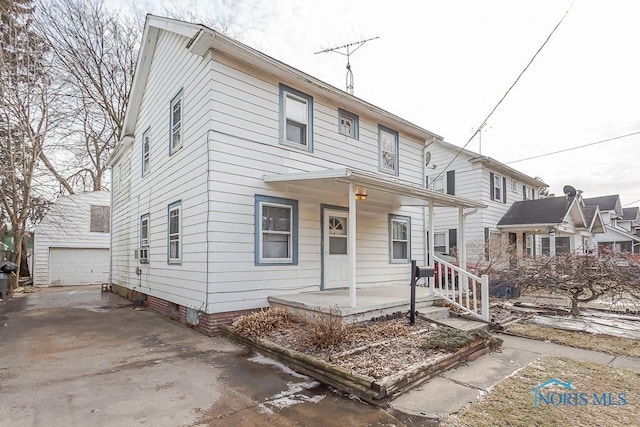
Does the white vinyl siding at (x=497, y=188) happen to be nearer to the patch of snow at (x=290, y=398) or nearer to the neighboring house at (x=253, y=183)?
the neighboring house at (x=253, y=183)

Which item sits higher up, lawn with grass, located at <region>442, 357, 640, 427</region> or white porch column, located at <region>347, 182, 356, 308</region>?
white porch column, located at <region>347, 182, 356, 308</region>

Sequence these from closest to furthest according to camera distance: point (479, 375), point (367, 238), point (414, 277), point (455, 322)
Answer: point (479, 375) → point (414, 277) → point (455, 322) → point (367, 238)

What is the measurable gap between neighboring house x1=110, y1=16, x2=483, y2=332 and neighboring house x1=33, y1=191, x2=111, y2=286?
9.25 m

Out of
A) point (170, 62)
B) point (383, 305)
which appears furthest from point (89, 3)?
point (383, 305)

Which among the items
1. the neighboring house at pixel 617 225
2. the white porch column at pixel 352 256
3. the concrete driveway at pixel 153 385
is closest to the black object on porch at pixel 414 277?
the white porch column at pixel 352 256

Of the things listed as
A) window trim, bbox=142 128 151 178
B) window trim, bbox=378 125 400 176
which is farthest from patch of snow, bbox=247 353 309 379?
window trim, bbox=142 128 151 178

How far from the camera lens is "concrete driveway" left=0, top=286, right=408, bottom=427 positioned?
133 inches

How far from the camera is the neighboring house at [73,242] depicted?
17172 millimetres

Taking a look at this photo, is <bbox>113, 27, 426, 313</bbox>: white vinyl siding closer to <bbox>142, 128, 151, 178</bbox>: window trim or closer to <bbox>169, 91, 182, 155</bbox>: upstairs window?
<bbox>169, 91, 182, 155</bbox>: upstairs window

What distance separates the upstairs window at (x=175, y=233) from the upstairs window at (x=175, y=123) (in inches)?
55.1

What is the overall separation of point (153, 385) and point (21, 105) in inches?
592

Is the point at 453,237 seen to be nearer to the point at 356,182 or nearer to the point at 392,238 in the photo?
the point at 392,238

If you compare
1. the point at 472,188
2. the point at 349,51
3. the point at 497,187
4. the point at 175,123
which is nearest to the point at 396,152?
the point at 349,51

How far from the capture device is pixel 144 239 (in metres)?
10.6
